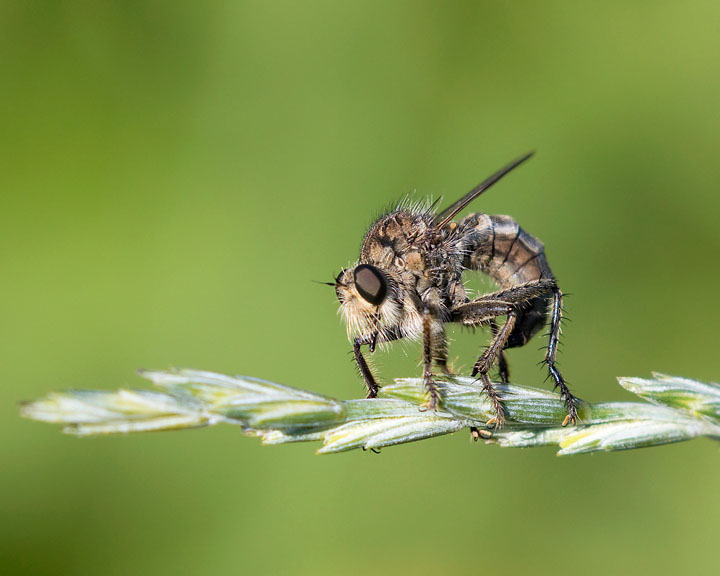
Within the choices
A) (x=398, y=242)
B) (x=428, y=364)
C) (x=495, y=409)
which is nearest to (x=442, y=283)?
(x=398, y=242)

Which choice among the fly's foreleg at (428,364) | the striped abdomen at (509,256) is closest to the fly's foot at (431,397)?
the fly's foreleg at (428,364)

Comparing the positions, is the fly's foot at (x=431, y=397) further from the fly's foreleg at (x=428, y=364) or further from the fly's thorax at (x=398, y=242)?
the fly's thorax at (x=398, y=242)

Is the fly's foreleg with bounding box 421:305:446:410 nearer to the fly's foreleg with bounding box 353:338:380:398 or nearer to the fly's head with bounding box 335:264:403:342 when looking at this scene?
the fly's head with bounding box 335:264:403:342

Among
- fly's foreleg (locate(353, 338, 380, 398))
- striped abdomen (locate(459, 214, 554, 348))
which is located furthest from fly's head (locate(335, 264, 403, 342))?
striped abdomen (locate(459, 214, 554, 348))

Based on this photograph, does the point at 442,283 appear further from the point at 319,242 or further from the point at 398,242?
the point at 319,242

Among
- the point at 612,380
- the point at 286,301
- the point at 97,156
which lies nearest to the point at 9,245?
the point at 97,156

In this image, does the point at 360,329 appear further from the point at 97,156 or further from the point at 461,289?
the point at 97,156
